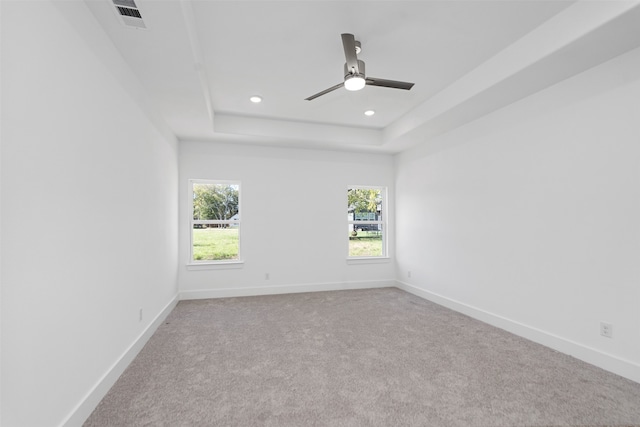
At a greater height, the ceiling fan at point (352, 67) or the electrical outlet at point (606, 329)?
the ceiling fan at point (352, 67)

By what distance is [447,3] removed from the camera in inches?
92.1

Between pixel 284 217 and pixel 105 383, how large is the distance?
3.54m

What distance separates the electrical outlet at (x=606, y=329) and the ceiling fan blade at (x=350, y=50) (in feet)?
9.75

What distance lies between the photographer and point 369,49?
2938 mm

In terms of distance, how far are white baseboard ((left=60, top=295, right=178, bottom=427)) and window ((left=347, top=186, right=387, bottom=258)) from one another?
11.8 feet

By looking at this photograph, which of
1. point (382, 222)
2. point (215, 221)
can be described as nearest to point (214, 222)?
point (215, 221)

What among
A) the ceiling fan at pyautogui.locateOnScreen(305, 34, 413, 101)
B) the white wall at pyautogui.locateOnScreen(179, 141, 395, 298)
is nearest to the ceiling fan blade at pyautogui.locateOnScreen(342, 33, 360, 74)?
the ceiling fan at pyautogui.locateOnScreen(305, 34, 413, 101)

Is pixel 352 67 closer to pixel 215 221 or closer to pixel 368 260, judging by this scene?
pixel 215 221

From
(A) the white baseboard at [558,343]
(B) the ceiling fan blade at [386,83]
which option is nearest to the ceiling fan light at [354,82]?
(B) the ceiling fan blade at [386,83]

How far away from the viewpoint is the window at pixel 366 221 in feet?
19.6

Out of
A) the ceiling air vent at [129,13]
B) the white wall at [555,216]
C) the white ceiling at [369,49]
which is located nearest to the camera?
the ceiling air vent at [129,13]

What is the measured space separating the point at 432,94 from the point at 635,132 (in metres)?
2.01

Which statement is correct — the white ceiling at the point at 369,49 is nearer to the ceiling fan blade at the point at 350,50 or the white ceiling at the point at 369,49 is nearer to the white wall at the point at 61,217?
the ceiling fan blade at the point at 350,50

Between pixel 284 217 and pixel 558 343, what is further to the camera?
pixel 284 217
